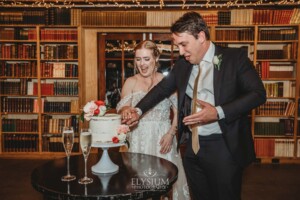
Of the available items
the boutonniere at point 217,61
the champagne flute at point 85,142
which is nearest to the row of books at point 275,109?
the boutonniere at point 217,61

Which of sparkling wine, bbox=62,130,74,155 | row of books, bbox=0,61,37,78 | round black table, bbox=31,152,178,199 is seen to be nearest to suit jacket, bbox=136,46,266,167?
round black table, bbox=31,152,178,199

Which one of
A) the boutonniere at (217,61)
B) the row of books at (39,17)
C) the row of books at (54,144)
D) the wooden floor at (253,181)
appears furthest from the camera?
the row of books at (54,144)

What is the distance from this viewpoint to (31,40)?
17.8 feet

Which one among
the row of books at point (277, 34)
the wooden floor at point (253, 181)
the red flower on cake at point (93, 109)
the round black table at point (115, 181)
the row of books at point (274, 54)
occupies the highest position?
the row of books at point (277, 34)

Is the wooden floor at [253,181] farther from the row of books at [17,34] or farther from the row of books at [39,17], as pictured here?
the row of books at [39,17]

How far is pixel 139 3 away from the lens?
5.33 m

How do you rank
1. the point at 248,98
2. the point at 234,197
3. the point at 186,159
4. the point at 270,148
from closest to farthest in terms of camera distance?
the point at 248,98, the point at 234,197, the point at 186,159, the point at 270,148

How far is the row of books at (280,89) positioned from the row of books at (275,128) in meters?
0.45

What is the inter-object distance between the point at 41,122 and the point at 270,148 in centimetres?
393

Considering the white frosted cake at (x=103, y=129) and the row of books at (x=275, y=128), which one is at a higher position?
the white frosted cake at (x=103, y=129)

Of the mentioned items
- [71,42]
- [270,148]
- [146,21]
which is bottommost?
[270,148]

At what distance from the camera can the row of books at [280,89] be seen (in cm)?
528

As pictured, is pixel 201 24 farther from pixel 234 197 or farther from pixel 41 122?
pixel 41 122

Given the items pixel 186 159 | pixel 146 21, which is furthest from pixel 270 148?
pixel 186 159
